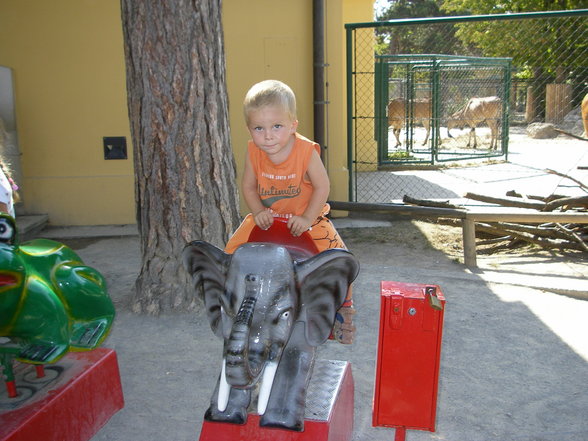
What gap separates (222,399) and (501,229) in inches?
211

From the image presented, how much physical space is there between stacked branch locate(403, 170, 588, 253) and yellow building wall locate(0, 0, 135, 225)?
12.6ft

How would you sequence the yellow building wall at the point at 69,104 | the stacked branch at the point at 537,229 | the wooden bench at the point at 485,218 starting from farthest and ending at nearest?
1. the yellow building wall at the point at 69,104
2. the stacked branch at the point at 537,229
3. the wooden bench at the point at 485,218

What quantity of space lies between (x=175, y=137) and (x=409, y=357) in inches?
105

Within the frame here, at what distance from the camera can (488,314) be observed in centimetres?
458

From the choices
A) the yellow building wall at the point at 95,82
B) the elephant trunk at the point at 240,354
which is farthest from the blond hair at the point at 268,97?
the yellow building wall at the point at 95,82

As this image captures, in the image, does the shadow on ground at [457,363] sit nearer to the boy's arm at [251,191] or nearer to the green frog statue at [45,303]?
the green frog statue at [45,303]

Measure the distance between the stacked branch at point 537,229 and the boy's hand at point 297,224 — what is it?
182 inches

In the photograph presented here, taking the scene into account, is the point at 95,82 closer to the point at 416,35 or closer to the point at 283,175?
the point at 283,175

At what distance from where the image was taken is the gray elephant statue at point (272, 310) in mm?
2162

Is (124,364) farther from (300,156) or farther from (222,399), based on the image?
(300,156)

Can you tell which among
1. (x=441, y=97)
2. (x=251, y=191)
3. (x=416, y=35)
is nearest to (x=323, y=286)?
(x=251, y=191)

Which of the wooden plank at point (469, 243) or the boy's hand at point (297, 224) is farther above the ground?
the boy's hand at point (297, 224)

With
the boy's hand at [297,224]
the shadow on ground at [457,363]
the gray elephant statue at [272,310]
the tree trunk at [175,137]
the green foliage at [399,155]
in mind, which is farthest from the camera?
the green foliage at [399,155]

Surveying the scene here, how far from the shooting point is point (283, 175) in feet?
8.70
